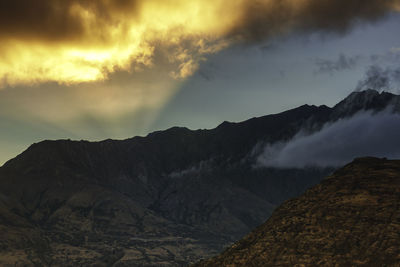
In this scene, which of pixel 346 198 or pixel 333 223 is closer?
pixel 333 223

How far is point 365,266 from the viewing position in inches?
3403

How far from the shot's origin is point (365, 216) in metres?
102

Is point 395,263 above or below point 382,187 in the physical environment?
below

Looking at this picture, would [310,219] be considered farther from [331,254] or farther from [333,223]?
[331,254]

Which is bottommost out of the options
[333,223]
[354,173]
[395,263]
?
[395,263]

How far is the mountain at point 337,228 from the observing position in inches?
3602

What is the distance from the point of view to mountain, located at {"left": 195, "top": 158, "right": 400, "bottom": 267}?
91500 millimetres

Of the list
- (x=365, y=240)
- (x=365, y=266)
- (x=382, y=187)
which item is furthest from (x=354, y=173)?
(x=365, y=266)

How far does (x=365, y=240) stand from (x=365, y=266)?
343 inches

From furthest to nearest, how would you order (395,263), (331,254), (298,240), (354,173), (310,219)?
(354,173)
(310,219)
(298,240)
(331,254)
(395,263)

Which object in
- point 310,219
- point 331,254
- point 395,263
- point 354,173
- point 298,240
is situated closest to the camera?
point 395,263

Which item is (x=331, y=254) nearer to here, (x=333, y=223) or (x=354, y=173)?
(x=333, y=223)

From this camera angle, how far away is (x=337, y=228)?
331ft

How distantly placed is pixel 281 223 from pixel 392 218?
27020 mm
